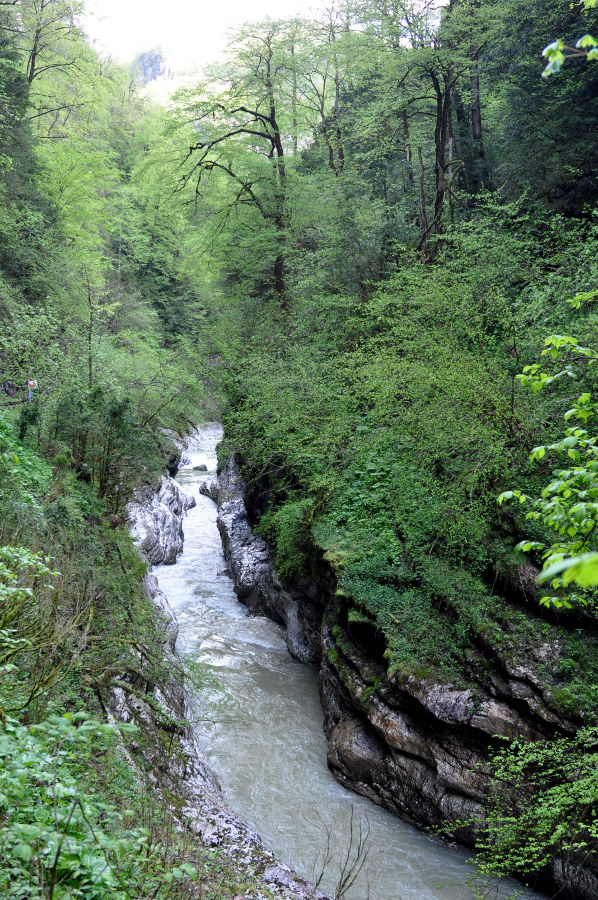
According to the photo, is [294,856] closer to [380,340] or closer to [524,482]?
[524,482]

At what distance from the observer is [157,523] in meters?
14.0

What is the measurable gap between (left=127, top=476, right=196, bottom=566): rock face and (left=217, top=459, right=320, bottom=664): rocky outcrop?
149cm

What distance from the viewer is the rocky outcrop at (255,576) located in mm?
11211

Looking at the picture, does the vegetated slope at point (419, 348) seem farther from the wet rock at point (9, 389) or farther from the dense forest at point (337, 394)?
the wet rock at point (9, 389)

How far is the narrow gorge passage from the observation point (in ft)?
20.7

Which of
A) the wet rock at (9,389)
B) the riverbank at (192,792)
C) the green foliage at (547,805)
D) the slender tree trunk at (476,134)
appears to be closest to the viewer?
the green foliage at (547,805)

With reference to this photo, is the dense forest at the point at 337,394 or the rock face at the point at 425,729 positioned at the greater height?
the dense forest at the point at 337,394

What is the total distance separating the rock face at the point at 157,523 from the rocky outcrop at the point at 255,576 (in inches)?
58.7

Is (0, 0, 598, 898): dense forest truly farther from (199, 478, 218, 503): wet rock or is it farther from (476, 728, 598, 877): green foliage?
(199, 478, 218, 503): wet rock

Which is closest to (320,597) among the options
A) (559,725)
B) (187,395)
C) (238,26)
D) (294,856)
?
(294,856)

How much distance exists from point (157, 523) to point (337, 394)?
6365 millimetres

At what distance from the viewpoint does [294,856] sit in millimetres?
6488

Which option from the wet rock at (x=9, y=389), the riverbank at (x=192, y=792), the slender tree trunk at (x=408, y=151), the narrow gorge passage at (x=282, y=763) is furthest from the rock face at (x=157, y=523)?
the slender tree trunk at (x=408, y=151)

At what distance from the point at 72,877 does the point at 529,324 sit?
1020 centimetres
